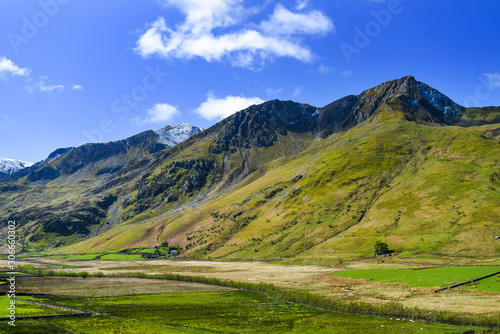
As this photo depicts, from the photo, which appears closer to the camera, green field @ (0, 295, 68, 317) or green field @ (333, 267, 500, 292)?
green field @ (0, 295, 68, 317)

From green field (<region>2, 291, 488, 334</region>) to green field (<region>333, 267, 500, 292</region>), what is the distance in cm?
2323

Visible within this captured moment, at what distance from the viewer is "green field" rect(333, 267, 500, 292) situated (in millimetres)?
65250

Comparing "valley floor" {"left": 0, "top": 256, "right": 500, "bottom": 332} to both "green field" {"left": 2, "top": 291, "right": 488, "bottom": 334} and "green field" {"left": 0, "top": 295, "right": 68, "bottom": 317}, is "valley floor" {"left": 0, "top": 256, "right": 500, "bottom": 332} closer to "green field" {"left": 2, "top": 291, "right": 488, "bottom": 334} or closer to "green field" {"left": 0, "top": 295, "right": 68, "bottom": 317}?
"green field" {"left": 2, "top": 291, "right": 488, "bottom": 334}

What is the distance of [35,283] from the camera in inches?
3937

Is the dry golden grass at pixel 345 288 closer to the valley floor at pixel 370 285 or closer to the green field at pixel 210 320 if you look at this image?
the valley floor at pixel 370 285

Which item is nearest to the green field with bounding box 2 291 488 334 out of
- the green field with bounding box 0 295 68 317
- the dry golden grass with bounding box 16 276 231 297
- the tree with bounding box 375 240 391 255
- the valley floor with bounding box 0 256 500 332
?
the green field with bounding box 0 295 68 317

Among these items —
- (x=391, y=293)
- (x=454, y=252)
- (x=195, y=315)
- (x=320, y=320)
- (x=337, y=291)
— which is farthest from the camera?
(x=454, y=252)

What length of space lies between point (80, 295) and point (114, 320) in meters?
31.7

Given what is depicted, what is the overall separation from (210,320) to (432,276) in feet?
190

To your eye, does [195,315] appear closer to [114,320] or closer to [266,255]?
[114,320]

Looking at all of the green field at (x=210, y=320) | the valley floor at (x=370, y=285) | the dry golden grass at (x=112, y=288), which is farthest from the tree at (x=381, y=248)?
the green field at (x=210, y=320)

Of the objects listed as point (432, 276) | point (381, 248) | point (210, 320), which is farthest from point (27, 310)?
point (381, 248)

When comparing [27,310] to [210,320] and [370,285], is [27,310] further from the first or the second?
[370,285]

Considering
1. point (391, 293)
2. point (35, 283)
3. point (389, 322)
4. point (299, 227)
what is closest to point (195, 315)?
point (389, 322)
